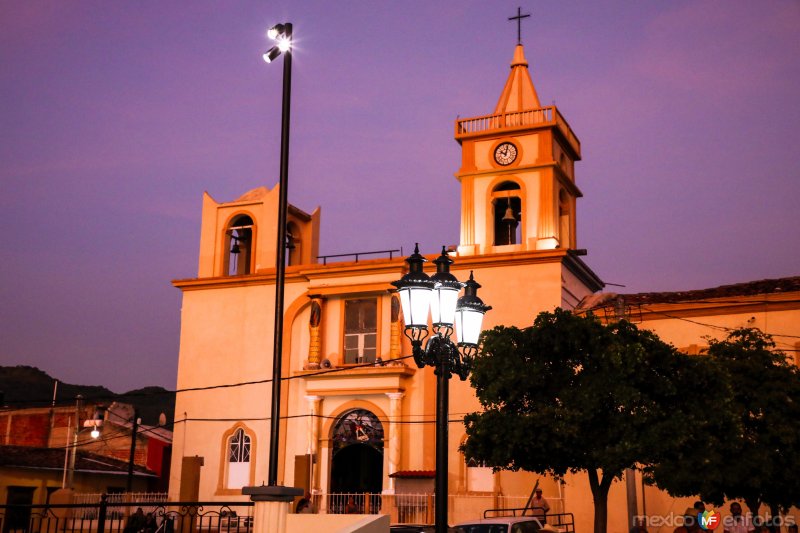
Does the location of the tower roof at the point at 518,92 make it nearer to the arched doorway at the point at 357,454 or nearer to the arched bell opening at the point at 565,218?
the arched bell opening at the point at 565,218

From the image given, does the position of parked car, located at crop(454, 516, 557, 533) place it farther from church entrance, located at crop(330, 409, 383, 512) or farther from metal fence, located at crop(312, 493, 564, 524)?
church entrance, located at crop(330, 409, 383, 512)

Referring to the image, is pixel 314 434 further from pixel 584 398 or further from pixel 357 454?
pixel 584 398

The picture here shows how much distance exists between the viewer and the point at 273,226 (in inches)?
1289

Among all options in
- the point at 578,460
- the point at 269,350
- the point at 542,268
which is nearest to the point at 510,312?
the point at 542,268

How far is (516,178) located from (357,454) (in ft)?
33.0

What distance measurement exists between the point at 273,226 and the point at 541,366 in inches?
641

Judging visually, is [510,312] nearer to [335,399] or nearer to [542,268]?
[542,268]

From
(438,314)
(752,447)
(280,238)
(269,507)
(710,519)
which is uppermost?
(280,238)

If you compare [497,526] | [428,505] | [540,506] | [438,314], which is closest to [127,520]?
[428,505]

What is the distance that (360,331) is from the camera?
30.8m

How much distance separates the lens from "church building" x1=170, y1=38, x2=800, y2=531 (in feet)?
93.6

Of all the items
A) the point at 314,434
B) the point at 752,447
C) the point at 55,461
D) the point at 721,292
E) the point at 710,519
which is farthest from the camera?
the point at 55,461

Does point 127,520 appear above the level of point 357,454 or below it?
below

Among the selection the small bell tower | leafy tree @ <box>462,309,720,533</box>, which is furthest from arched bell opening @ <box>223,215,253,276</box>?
leafy tree @ <box>462,309,720,533</box>
